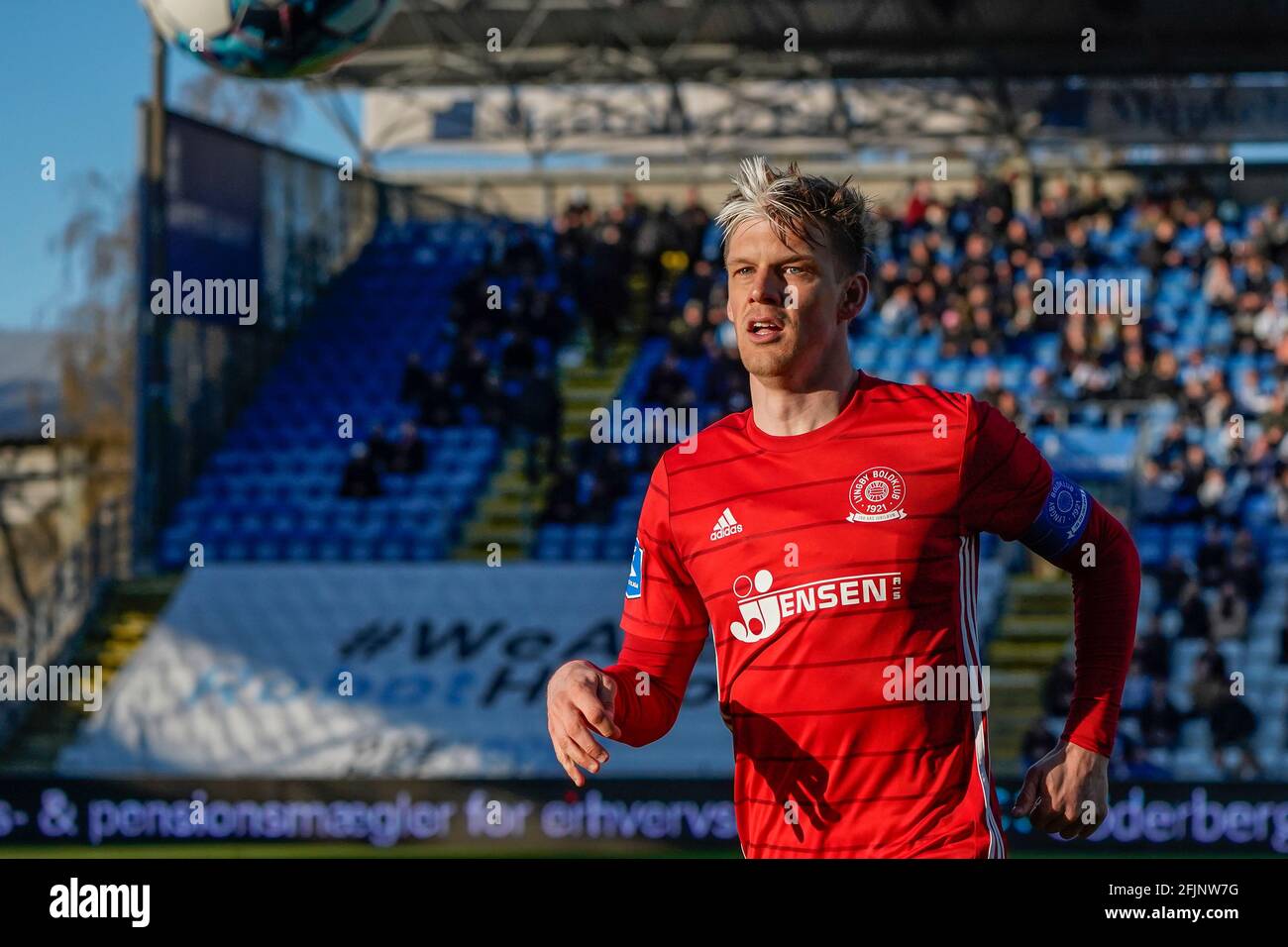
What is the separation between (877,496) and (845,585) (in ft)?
0.66

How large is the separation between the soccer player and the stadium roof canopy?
16.2 m

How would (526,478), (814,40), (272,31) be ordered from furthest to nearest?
1. (814,40)
2. (526,478)
3. (272,31)

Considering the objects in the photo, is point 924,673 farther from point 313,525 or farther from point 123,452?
point 123,452

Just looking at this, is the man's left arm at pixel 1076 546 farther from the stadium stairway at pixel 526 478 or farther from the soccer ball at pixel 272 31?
the stadium stairway at pixel 526 478

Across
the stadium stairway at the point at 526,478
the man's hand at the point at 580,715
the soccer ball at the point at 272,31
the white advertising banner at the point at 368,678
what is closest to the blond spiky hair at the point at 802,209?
the man's hand at the point at 580,715

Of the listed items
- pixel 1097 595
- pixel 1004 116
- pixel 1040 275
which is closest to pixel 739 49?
pixel 1004 116

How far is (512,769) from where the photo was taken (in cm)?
1433

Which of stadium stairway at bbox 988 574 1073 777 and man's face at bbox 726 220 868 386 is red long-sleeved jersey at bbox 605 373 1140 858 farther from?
stadium stairway at bbox 988 574 1073 777

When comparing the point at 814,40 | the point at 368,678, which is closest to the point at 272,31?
the point at 368,678

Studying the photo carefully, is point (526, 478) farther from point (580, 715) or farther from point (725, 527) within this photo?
point (580, 715)

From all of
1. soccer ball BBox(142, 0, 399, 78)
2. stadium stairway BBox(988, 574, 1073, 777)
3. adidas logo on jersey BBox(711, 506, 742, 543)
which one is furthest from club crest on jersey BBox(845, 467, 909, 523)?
stadium stairway BBox(988, 574, 1073, 777)

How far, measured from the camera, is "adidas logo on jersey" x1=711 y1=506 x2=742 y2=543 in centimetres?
382

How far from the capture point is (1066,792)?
11.9ft

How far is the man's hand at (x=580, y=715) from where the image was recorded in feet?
11.1
